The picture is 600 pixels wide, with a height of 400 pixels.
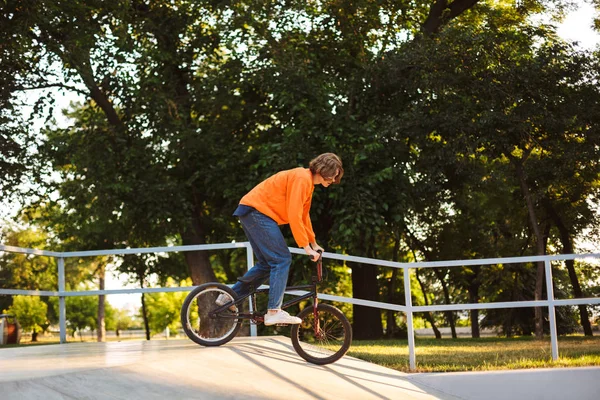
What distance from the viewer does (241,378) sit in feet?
23.1

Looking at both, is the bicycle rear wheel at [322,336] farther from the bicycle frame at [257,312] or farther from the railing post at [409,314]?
the railing post at [409,314]

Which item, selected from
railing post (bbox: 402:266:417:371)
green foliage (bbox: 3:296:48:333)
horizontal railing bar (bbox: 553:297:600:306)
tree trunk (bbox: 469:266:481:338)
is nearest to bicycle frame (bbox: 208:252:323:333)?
railing post (bbox: 402:266:417:371)

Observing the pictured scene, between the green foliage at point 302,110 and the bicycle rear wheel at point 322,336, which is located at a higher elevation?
the green foliage at point 302,110

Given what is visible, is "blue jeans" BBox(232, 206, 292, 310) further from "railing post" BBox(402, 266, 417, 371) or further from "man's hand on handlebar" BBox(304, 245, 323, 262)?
"railing post" BBox(402, 266, 417, 371)

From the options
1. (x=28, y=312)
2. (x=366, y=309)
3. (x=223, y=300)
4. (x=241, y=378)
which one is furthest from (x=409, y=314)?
(x=28, y=312)

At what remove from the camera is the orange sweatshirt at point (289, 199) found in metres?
7.62

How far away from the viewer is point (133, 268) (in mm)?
28000

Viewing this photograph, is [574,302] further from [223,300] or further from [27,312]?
[27,312]

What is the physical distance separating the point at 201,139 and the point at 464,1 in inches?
317

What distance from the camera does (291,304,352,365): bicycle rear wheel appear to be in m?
8.30

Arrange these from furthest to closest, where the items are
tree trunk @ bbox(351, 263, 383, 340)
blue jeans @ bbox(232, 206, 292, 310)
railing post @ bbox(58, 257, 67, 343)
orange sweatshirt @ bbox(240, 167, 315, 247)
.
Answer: tree trunk @ bbox(351, 263, 383, 340) → railing post @ bbox(58, 257, 67, 343) → blue jeans @ bbox(232, 206, 292, 310) → orange sweatshirt @ bbox(240, 167, 315, 247)

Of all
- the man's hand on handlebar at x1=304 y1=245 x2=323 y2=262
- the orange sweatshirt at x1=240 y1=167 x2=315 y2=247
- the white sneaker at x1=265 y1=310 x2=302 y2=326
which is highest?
the orange sweatshirt at x1=240 y1=167 x2=315 y2=247

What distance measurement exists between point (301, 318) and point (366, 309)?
12023mm

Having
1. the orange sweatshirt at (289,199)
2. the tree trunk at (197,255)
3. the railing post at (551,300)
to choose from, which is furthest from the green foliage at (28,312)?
the orange sweatshirt at (289,199)
